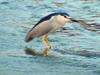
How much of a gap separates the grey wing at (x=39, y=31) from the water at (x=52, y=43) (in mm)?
279

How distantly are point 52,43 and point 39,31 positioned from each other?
0.64m

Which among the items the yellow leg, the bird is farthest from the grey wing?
the yellow leg

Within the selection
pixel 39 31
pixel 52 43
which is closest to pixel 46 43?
pixel 39 31

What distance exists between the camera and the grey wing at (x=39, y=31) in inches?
449

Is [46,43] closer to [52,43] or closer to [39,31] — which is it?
[39,31]

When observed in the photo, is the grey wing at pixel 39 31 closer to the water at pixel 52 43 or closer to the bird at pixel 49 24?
the bird at pixel 49 24

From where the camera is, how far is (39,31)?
1148 cm

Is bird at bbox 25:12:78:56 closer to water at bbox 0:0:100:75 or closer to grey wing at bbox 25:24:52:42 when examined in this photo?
grey wing at bbox 25:24:52:42

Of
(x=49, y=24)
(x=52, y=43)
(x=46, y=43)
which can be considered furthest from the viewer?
(x=52, y=43)

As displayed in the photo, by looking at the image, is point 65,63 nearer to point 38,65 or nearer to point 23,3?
point 38,65

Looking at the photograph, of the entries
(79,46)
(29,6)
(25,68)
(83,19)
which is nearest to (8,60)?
(25,68)

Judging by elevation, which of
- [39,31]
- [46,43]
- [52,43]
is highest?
[39,31]

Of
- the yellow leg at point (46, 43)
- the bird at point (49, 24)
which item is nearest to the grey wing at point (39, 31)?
the bird at point (49, 24)

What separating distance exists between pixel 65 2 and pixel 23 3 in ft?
4.60
